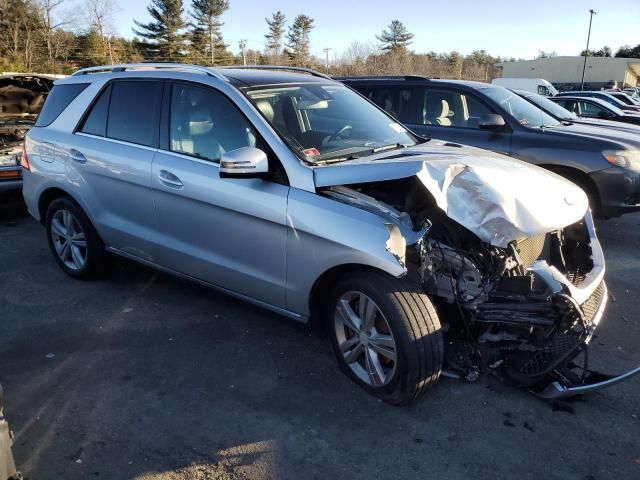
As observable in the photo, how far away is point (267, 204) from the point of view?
333cm

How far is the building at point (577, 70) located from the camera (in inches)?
2968

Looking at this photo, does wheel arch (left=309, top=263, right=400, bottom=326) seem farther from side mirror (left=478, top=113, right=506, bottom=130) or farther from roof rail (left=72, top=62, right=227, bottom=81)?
side mirror (left=478, top=113, right=506, bottom=130)

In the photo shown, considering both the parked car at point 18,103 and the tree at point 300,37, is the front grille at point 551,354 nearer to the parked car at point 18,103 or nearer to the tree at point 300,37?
the parked car at point 18,103

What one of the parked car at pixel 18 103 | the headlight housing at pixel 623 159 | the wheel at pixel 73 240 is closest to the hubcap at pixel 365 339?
the wheel at pixel 73 240

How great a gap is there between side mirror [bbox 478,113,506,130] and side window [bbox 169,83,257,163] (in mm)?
3934

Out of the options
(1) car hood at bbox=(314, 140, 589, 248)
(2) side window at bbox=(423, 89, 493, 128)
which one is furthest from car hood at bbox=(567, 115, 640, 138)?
(1) car hood at bbox=(314, 140, 589, 248)

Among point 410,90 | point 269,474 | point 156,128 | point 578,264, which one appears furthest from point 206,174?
point 410,90

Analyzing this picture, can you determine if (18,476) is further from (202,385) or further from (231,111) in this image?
(231,111)

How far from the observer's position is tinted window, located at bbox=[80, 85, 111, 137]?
450cm

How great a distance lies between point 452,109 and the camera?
7141 mm

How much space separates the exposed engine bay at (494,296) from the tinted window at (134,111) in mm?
1717

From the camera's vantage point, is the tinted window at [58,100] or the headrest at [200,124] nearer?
the headrest at [200,124]

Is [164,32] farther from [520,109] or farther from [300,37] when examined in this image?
[520,109]

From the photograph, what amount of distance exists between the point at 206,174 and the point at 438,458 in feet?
7.25
